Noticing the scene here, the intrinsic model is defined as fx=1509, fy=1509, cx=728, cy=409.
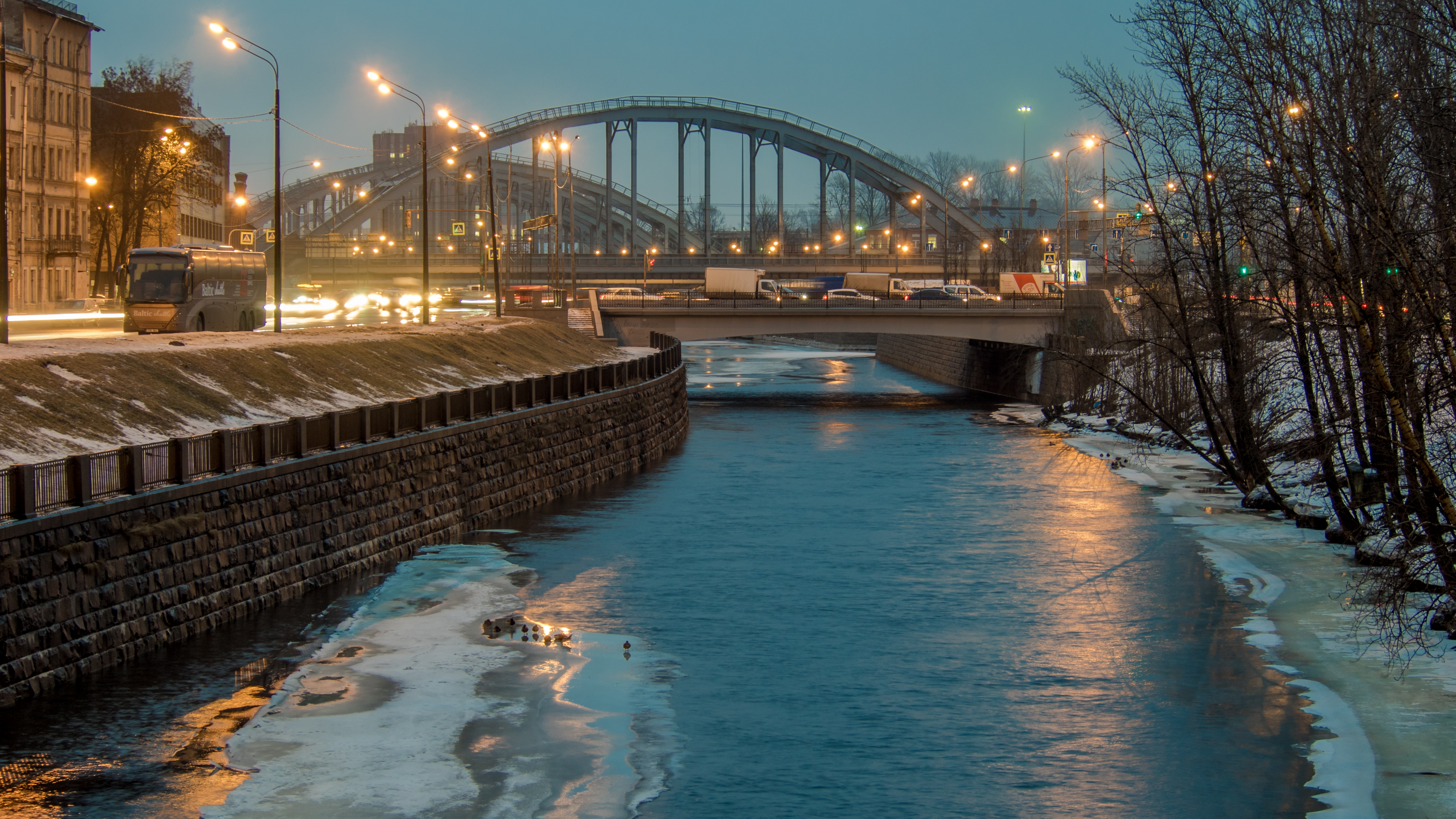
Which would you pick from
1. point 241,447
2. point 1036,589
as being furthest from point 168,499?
point 1036,589

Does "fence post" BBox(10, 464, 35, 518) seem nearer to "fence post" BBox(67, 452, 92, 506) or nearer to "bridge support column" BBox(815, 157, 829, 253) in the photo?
"fence post" BBox(67, 452, 92, 506)

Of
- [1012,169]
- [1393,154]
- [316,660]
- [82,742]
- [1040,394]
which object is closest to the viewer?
[82,742]

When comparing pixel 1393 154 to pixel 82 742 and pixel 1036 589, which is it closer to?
pixel 1036 589

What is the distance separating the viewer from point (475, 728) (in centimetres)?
1811

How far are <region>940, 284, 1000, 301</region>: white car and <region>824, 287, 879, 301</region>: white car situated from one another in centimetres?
506

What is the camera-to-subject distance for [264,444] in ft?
79.5

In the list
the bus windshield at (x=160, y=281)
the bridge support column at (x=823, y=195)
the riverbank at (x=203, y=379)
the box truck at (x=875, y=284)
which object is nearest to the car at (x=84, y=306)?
the bus windshield at (x=160, y=281)

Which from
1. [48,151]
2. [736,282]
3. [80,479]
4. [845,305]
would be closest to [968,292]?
[845,305]

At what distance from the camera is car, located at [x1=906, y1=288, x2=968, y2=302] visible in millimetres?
87938

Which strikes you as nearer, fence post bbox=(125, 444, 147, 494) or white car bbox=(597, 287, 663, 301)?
fence post bbox=(125, 444, 147, 494)

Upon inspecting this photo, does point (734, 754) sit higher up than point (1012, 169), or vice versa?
point (1012, 169)

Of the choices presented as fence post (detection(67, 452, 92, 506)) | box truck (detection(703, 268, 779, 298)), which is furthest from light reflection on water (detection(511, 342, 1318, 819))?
box truck (detection(703, 268, 779, 298))

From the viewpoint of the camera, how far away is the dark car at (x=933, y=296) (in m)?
87.9

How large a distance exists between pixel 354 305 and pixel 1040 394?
1648 inches
